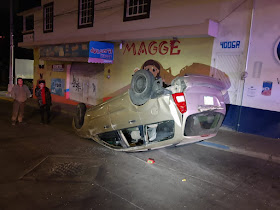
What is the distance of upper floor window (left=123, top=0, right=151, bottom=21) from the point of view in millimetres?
10823

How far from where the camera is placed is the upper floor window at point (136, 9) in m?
10.8

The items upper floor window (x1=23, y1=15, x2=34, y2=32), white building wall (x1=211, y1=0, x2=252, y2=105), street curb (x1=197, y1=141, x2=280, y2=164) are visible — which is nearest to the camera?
street curb (x1=197, y1=141, x2=280, y2=164)

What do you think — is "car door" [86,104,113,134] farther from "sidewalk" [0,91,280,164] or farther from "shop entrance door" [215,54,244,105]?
"shop entrance door" [215,54,244,105]

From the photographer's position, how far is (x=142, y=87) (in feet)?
16.1

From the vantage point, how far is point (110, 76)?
13.0 m

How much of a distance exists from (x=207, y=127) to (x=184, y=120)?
2.41 ft

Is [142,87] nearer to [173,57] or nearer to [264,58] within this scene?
[264,58]

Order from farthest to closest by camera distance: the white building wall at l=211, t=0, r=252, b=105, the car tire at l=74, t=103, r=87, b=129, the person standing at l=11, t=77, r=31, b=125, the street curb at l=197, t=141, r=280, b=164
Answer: the person standing at l=11, t=77, r=31, b=125 < the white building wall at l=211, t=0, r=252, b=105 < the car tire at l=74, t=103, r=87, b=129 < the street curb at l=197, t=141, r=280, b=164

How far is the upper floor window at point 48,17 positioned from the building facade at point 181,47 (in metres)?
1.25

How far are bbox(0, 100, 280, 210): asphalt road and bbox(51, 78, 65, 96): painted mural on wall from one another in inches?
393

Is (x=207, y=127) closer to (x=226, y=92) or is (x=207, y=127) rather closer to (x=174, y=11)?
(x=226, y=92)

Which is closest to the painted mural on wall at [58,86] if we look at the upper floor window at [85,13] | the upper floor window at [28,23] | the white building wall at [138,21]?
the white building wall at [138,21]

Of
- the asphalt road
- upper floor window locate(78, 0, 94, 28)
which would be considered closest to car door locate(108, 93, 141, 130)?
the asphalt road

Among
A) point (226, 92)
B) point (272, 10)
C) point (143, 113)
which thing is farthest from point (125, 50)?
point (143, 113)
